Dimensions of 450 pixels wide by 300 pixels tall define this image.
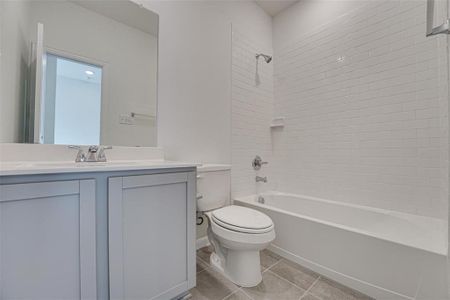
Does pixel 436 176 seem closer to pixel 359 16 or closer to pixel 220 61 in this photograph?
pixel 359 16

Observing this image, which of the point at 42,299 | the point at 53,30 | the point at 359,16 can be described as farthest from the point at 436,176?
the point at 53,30

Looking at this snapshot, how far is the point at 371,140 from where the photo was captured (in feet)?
5.82

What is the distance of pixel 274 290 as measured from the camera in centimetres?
128

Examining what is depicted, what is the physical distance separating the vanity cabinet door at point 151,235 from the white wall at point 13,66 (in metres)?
0.69

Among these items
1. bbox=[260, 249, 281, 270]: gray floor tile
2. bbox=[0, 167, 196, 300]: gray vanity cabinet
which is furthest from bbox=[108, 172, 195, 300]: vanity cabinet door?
bbox=[260, 249, 281, 270]: gray floor tile

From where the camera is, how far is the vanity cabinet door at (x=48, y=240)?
2.18 feet

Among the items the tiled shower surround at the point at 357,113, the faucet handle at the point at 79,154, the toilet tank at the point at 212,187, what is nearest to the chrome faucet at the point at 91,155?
the faucet handle at the point at 79,154

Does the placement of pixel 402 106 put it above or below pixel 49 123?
above

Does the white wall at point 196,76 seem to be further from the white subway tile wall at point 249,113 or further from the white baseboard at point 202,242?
the white baseboard at point 202,242

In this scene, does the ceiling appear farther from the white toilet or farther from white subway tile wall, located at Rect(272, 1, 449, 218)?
the white toilet

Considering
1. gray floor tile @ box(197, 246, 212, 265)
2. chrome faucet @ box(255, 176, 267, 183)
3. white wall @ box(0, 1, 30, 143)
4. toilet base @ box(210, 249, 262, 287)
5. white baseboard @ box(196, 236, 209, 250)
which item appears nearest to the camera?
white wall @ box(0, 1, 30, 143)

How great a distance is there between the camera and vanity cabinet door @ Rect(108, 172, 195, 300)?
0.87m

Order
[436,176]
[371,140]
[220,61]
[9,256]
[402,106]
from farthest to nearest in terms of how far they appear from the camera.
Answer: [220,61], [371,140], [402,106], [436,176], [9,256]

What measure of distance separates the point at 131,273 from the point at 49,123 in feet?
3.12
